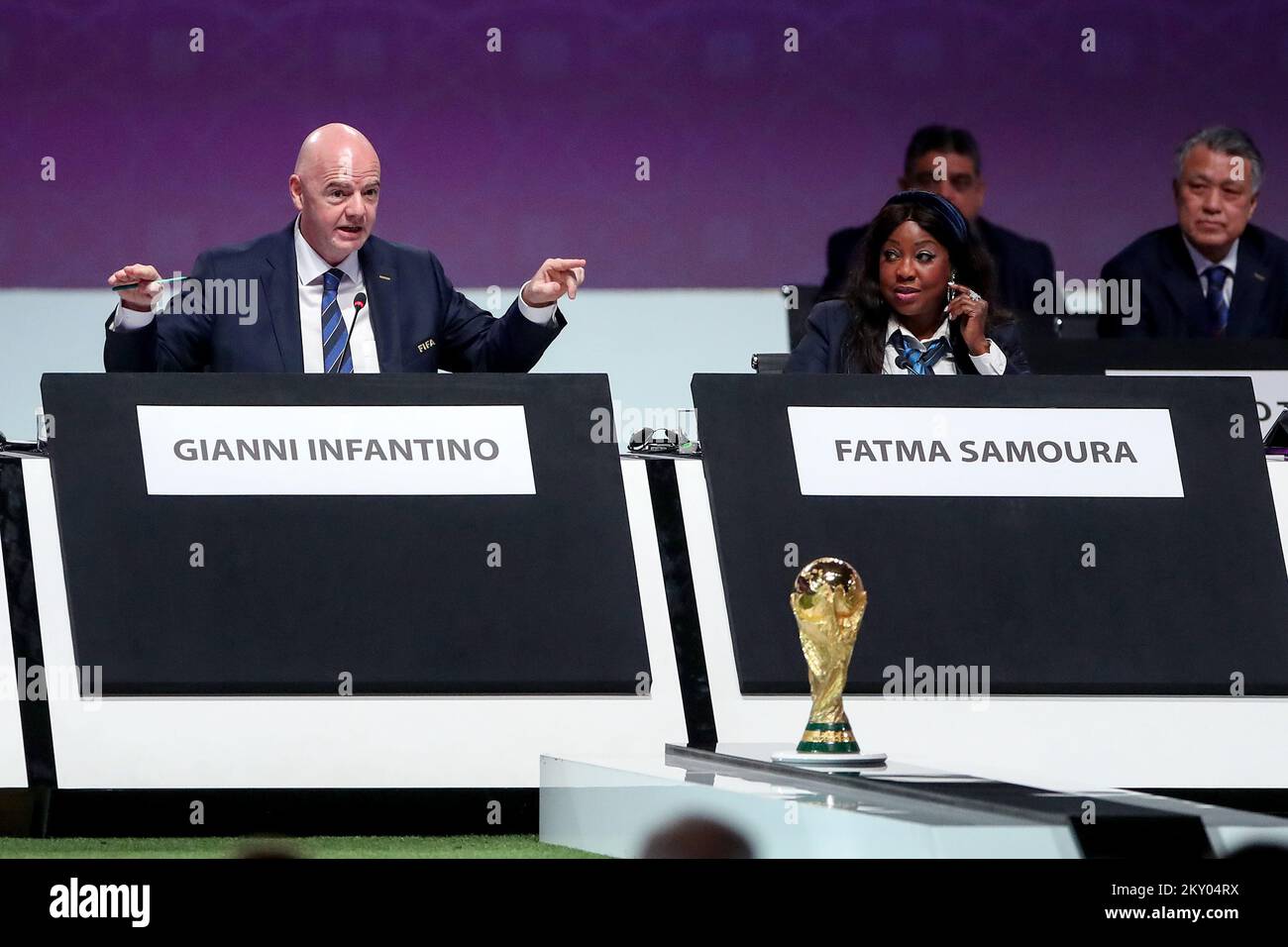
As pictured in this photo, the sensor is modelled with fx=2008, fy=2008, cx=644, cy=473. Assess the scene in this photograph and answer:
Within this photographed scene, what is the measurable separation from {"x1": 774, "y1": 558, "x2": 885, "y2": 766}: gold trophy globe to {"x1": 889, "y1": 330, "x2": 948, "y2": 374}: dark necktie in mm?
1259

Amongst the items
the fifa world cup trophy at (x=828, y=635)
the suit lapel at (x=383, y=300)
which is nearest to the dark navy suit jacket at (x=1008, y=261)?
the suit lapel at (x=383, y=300)

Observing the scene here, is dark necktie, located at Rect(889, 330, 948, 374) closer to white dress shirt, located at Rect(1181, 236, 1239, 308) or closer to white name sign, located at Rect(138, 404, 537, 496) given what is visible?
white name sign, located at Rect(138, 404, 537, 496)

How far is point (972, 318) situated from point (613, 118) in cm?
372

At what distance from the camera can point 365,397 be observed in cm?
312

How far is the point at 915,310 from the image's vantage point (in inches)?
155

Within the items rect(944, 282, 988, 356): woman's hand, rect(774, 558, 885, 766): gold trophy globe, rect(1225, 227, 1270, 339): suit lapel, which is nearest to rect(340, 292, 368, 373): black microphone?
rect(944, 282, 988, 356): woman's hand

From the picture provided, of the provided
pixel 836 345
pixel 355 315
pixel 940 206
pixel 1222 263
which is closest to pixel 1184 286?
pixel 1222 263

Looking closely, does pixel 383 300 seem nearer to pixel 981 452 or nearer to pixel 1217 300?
pixel 981 452
